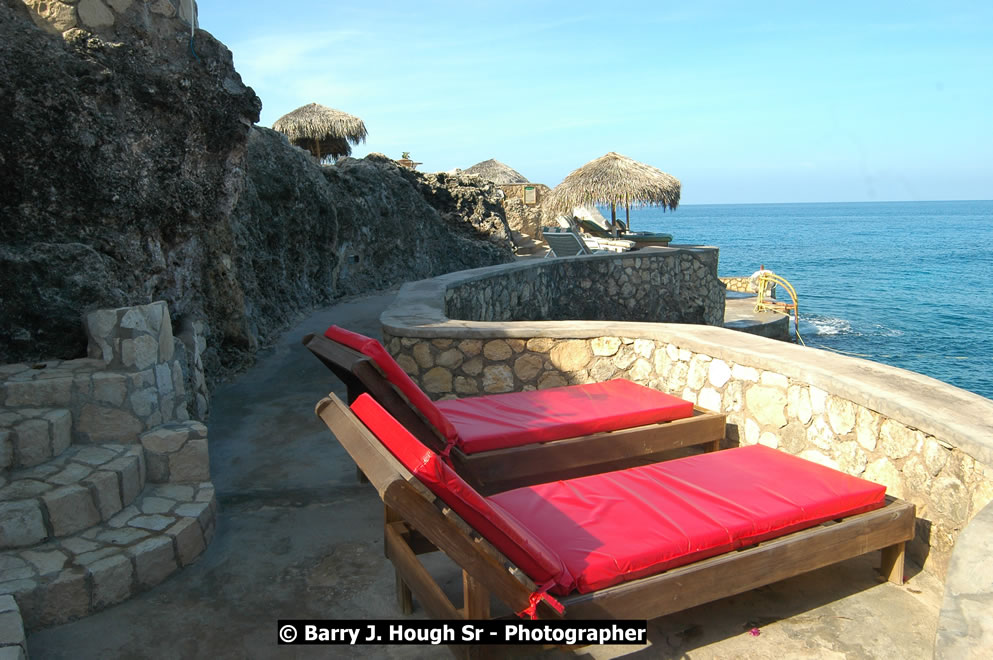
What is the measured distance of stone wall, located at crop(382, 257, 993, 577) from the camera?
Answer: 2838 mm

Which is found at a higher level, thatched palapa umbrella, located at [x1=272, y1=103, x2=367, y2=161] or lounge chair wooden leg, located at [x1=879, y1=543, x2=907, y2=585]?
thatched palapa umbrella, located at [x1=272, y1=103, x2=367, y2=161]

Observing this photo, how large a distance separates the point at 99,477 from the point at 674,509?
2670 millimetres

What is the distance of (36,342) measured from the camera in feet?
12.3

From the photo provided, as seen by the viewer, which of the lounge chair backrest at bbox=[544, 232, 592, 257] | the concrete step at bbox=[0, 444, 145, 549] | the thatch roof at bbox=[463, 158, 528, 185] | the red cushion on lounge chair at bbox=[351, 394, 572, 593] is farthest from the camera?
the thatch roof at bbox=[463, 158, 528, 185]

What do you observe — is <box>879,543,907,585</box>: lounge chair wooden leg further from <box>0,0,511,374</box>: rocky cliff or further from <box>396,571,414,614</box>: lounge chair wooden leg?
<box>0,0,511,374</box>: rocky cliff

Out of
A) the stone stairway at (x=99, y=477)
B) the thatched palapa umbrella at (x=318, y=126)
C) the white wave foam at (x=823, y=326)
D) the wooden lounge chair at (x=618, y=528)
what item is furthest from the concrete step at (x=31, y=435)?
the white wave foam at (x=823, y=326)

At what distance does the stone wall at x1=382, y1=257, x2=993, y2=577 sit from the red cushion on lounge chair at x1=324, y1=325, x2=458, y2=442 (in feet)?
4.84

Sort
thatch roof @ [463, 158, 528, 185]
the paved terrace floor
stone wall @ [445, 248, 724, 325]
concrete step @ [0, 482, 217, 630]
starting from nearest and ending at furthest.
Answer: the paved terrace floor
concrete step @ [0, 482, 217, 630]
stone wall @ [445, 248, 724, 325]
thatch roof @ [463, 158, 528, 185]

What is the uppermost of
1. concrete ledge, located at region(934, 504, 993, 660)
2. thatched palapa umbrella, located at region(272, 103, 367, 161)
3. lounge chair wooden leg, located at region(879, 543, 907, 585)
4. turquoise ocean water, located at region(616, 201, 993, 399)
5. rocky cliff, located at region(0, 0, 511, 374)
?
thatched palapa umbrella, located at region(272, 103, 367, 161)

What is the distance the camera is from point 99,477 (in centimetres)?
325

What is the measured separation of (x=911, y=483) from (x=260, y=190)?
796 cm

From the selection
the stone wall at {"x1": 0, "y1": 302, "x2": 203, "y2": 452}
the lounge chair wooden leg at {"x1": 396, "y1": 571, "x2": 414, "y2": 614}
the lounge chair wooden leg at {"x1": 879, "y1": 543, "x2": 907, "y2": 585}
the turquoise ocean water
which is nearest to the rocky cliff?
the stone wall at {"x1": 0, "y1": 302, "x2": 203, "y2": 452}

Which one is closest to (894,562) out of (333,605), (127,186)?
(333,605)

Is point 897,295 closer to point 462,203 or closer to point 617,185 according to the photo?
point 617,185
